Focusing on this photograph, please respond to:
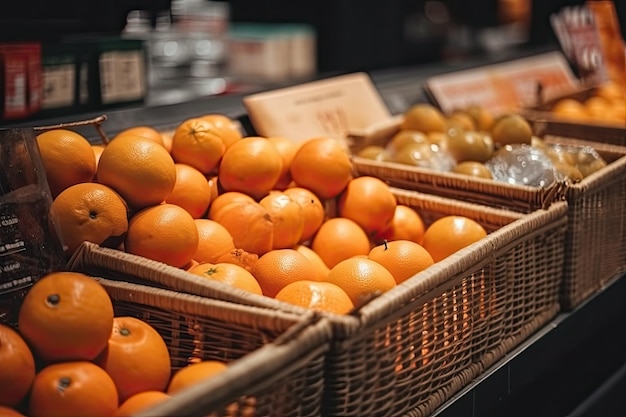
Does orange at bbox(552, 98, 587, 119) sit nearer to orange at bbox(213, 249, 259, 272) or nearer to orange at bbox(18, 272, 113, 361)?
orange at bbox(213, 249, 259, 272)

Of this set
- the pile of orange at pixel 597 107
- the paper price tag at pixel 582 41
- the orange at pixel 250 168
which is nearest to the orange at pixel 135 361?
the orange at pixel 250 168

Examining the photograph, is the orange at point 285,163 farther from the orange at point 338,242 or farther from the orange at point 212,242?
the orange at point 212,242

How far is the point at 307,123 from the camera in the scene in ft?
6.61

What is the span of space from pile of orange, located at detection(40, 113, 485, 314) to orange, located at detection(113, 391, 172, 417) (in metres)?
0.26

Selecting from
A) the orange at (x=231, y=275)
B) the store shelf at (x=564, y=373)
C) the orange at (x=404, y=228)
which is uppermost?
the orange at (x=231, y=275)

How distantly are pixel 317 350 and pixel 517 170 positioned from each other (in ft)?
3.48

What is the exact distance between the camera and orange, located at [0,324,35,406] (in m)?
0.94

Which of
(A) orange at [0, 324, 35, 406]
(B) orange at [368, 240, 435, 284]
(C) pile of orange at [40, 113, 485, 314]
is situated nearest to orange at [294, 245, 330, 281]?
(C) pile of orange at [40, 113, 485, 314]

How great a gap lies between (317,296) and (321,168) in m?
0.49

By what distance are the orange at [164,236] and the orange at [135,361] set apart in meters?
0.19

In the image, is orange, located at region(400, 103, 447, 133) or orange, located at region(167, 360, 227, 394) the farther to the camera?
orange, located at region(400, 103, 447, 133)

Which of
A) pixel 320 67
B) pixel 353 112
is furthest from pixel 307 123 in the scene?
pixel 320 67

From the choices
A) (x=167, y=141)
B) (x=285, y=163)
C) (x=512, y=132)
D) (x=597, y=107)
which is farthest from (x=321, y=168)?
(x=597, y=107)

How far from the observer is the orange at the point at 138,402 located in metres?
0.97
